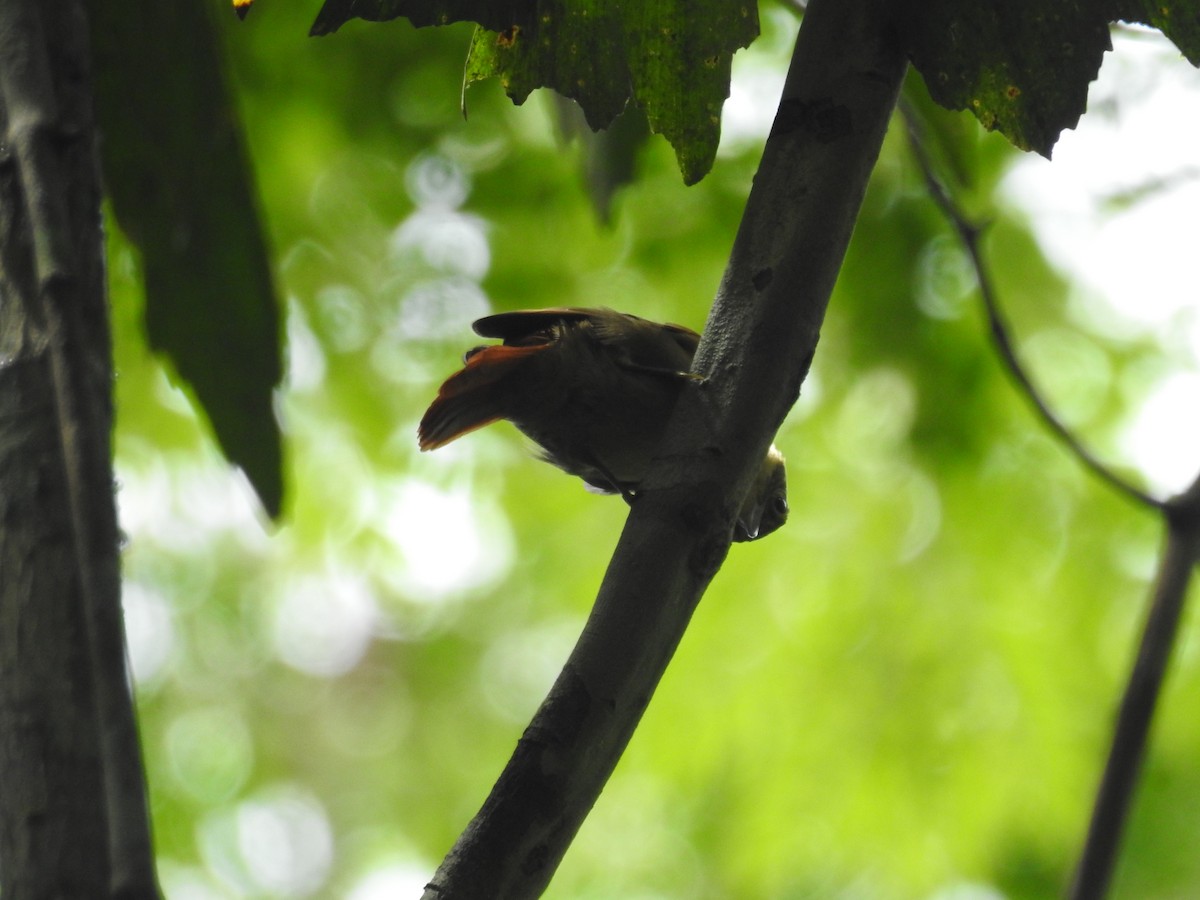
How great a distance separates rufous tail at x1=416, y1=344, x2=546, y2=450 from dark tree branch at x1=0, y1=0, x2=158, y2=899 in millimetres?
1067

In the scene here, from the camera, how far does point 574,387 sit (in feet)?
7.72

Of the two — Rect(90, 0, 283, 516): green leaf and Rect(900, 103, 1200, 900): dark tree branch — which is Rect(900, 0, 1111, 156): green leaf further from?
Rect(90, 0, 283, 516): green leaf

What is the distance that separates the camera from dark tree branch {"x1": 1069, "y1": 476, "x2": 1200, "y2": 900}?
4.99ft

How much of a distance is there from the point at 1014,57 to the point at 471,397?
1161 mm

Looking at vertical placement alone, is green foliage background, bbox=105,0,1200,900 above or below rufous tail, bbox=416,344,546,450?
above

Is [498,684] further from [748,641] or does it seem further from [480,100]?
[480,100]

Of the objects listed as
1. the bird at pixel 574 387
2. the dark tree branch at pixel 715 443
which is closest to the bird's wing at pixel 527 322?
the bird at pixel 574 387

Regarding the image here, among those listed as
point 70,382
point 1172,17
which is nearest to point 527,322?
point 1172,17

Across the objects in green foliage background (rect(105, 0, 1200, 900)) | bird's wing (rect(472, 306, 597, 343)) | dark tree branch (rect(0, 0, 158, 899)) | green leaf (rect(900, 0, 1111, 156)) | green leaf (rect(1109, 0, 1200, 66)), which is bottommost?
dark tree branch (rect(0, 0, 158, 899))

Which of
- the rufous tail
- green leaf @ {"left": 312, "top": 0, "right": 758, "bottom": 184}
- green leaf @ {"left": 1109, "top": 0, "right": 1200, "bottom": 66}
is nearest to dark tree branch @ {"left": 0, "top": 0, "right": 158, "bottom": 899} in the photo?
green leaf @ {"left": 312, "top": 0, "right": 758, "bottom": 184}

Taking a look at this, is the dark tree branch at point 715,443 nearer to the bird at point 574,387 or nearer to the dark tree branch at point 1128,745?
the dark tree branch at point 1128,745

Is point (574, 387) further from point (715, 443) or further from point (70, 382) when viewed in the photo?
point (70, 382)

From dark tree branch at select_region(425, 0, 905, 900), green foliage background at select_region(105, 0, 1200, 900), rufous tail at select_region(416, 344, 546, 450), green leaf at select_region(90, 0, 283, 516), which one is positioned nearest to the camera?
dark tree branch at select_region(425, 0, 905, 900)

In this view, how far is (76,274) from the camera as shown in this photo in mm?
955
